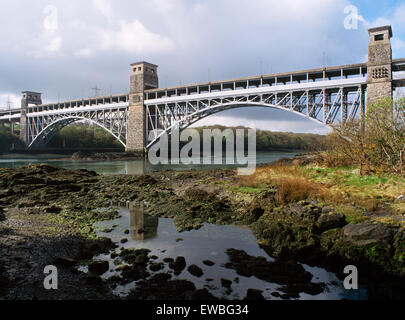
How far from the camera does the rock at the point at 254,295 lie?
4.87 meters

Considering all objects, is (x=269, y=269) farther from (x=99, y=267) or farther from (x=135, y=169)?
(x=135, y=169)

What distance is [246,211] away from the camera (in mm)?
9898

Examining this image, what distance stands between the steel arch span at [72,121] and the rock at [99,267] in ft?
143

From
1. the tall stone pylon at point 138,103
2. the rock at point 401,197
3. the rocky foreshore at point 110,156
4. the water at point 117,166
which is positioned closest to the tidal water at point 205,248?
the rock at point 401,197

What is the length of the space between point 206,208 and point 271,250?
3.79 meters

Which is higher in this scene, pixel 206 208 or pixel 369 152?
pixel 369 152

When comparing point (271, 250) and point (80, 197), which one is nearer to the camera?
point (271, 250)

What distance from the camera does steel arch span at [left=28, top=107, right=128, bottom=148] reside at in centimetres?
4966

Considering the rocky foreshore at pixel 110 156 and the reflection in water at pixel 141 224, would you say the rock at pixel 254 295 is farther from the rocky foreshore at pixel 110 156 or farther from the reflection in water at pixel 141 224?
the rocky foreshore at pixel 110 156

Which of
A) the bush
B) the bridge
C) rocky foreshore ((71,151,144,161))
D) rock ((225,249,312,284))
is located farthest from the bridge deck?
rock ((225,249,312,284))

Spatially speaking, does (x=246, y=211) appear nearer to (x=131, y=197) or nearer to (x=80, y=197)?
(x=131, y=197)

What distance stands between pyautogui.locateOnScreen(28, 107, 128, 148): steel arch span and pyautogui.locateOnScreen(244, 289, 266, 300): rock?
4531 centimetres

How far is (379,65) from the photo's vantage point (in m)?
26.0
